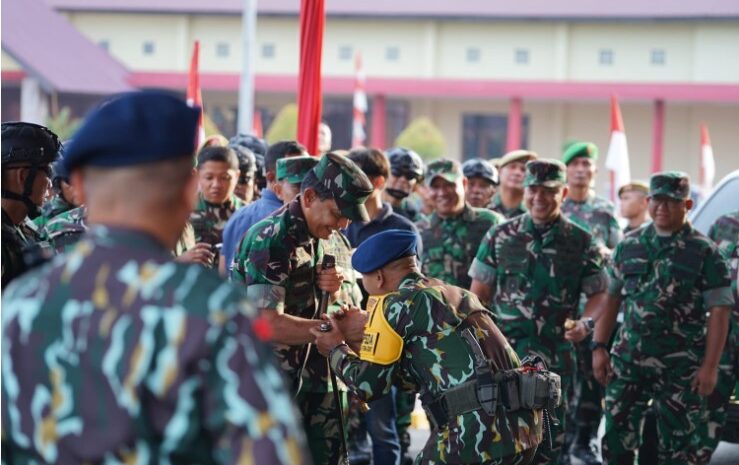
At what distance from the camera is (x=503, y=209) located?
9.62 m

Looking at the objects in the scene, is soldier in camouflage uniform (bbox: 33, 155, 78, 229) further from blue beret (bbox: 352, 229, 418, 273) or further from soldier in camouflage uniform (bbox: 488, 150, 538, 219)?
soldier in camouflage uniform (bbox: 488, 150, 538, 219)

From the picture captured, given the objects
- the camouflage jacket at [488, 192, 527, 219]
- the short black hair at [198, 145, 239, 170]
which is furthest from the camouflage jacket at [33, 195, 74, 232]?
the camouflage jacket at [488, 192, 527, 219]

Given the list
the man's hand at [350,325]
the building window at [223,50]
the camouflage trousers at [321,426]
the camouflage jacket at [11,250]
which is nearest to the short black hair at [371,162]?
the camouflage trousers at [321,426]

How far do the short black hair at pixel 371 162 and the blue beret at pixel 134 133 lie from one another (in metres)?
5.22

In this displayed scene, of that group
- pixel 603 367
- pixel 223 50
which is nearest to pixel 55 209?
pixel 603 367

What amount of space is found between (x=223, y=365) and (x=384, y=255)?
2588 millimetres

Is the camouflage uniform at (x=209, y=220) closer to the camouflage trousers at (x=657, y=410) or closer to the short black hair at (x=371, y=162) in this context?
the short black hair at (x=371, y=162)

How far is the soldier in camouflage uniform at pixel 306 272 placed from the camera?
5320mm

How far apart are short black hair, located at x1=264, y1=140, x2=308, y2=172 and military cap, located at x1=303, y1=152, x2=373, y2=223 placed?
1.97 metres

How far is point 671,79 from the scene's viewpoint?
4494cm

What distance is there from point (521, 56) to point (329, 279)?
41.5 metres

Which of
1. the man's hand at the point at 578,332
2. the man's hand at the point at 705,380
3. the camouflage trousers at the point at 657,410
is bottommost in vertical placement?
the camouflage trousers at the point at 657,410

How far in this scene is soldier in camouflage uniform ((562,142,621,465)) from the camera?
888 cm

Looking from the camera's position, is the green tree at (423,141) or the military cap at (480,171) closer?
the military cap at (480,171)
